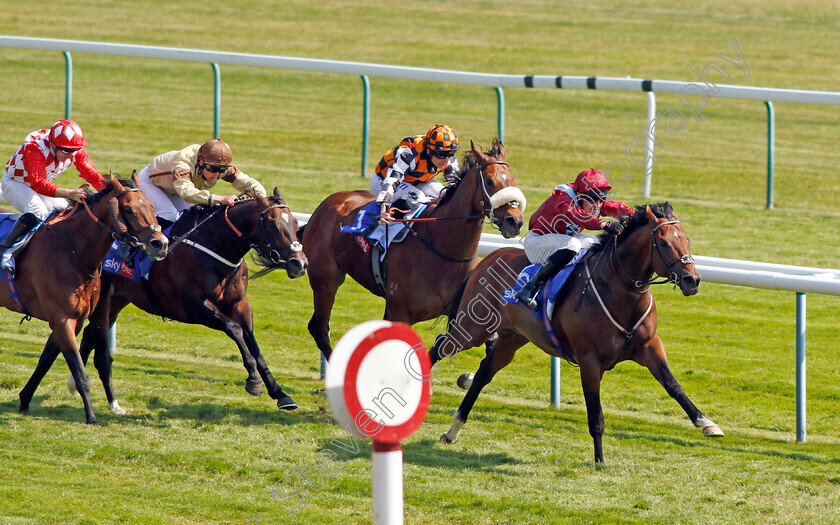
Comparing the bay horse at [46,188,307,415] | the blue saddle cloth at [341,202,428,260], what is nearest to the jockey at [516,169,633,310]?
the blue saddle cloth at [341,202,428,260]

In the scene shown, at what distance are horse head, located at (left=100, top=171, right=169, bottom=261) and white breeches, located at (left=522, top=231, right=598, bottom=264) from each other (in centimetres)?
206

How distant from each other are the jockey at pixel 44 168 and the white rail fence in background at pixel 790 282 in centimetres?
317

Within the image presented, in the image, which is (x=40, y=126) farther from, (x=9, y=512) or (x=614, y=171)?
(x=9, y=512)

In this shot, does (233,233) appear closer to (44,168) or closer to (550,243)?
(44,168)

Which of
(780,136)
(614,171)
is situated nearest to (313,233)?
(614,171)

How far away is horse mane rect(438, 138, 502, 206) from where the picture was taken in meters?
7.32

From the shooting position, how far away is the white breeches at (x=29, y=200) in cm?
733

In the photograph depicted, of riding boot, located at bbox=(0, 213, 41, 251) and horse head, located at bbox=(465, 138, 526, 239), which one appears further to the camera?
riding boot, located at bbox=(0, 213, 41, 251)

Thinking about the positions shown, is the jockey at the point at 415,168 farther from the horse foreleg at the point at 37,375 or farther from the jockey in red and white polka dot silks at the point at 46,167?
the horse foreleg at the point at 37,375

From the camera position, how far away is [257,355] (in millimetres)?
7277

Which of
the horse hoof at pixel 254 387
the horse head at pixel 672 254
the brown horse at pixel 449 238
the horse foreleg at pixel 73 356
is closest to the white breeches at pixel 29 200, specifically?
the horse foreleg at pixel 73 356

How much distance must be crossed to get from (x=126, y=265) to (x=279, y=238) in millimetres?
1091

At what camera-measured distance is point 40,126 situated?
16344 mm

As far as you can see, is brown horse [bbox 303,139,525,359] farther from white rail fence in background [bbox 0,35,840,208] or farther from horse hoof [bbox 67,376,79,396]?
white rail fence in background [bbox 0,35,840,208]
